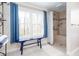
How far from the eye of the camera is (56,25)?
187 inches

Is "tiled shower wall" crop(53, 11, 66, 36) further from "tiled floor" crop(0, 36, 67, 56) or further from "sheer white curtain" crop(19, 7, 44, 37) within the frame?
"tiled floor" crop(0, 36, 67, 56)

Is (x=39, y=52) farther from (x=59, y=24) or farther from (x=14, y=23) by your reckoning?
(x=59, y=24)

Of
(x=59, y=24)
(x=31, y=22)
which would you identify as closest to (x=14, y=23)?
(x=31, y=22)

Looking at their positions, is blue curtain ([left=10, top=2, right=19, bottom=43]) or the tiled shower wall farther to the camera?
the tiled shower wall

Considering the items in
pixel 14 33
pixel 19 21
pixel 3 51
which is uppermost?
pixel 19 21

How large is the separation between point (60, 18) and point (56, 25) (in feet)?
1.38

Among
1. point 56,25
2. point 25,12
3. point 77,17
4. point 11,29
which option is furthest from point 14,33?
point 56,25

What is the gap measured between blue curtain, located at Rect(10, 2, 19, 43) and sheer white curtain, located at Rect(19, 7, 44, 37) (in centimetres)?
18

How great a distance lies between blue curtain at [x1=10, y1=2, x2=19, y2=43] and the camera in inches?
85.7

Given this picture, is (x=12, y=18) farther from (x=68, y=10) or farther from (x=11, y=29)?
(x=68, y=10)

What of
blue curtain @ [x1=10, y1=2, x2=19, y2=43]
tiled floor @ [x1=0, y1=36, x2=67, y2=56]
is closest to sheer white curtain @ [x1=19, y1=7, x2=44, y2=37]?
blue curtain @ [x1=10, y1=2, x2=19, y2=43]

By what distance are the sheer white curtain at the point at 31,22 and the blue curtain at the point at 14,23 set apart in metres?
0.18

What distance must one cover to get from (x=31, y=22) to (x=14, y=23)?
0.73m

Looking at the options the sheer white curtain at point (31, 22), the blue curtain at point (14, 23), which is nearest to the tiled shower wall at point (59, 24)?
the sheer white curtain at point (31, 22)
